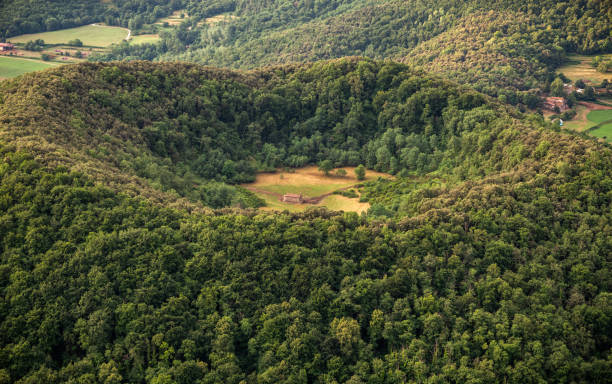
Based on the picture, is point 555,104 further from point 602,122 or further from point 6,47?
point 6,47

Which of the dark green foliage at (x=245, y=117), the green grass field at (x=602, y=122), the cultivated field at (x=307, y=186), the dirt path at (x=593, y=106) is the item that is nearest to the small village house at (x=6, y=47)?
Answer: the dark green foliage at (x=245, y=117)

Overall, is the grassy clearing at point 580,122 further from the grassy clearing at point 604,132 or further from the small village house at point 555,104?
the small village house at point 555,104

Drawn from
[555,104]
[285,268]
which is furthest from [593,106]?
[285,268]

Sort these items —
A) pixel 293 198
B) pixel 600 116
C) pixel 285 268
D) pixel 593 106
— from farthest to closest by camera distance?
pixel 593 106 < pixel 600 116 < pixel 293 198 < pixel 285 268

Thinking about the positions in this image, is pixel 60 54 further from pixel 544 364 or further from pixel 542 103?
pixel 544 364

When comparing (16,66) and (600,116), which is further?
(16,66)

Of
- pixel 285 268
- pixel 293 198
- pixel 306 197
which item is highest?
pixel 285 268
